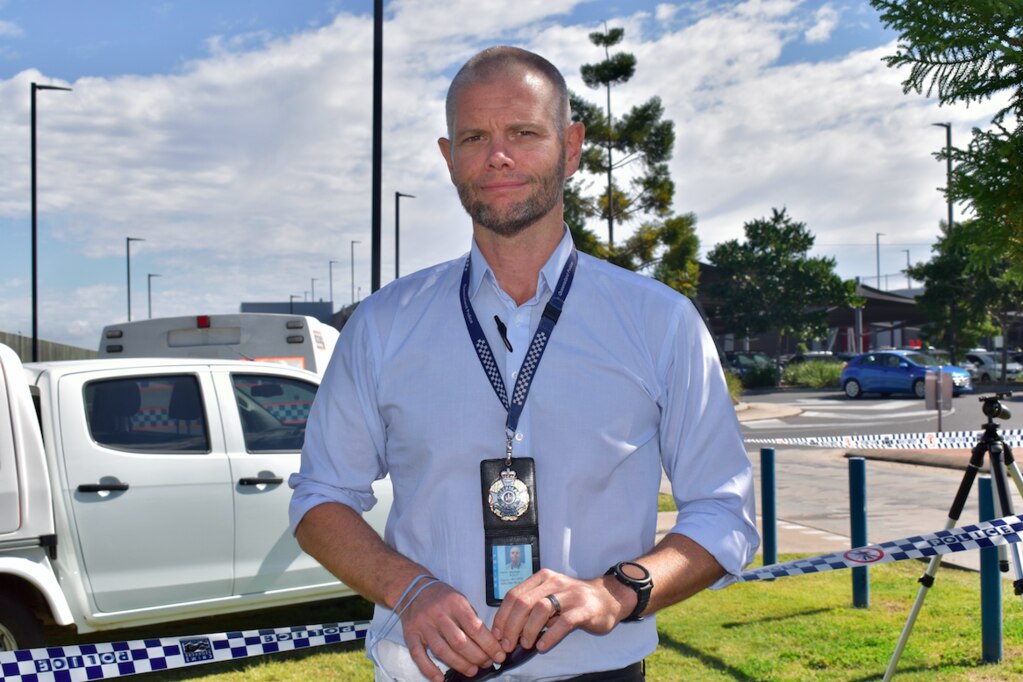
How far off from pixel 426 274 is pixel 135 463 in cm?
397

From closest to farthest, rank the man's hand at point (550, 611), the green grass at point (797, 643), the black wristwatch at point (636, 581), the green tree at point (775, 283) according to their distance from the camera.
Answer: the man's hand at point (550, 611) < the black wristwatch at point (636, 581) < the green grass at point (797, 643) < the green tree at point (775, 283)

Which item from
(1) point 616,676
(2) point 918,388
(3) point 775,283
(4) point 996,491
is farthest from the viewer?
(3) point 775,283

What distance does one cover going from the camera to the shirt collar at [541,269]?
2023 millimetres

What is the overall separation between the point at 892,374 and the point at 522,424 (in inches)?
1318

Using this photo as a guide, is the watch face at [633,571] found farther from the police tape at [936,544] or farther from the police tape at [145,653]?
the police tape at [936,544]

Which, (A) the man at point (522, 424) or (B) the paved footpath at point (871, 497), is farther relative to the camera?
(B) the paved footpath at point (871, 497)

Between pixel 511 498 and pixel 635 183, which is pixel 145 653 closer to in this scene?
pixel 511 498

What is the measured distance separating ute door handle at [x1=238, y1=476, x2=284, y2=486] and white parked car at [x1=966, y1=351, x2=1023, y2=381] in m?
40.6

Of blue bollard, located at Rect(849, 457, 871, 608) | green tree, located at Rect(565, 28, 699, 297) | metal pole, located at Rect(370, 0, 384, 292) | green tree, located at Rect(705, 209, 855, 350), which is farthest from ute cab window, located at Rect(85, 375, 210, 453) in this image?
green tree, located at Rect(705, 209, 855, 350)

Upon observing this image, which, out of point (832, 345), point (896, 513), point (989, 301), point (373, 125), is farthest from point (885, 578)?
point (832, 345)

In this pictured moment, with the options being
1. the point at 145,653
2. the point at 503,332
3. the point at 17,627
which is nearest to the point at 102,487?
the point at 17,627

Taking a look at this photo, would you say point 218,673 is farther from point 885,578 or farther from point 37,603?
point 885,578

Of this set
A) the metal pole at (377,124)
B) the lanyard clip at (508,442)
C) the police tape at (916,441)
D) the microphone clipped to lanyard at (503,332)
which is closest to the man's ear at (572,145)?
the microphone clipped to lanyard at (503,332)

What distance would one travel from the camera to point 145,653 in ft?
11.5
